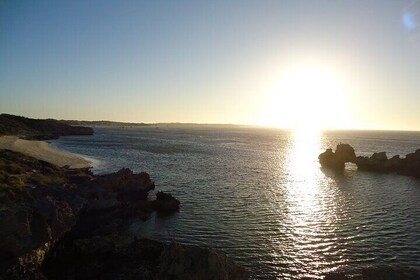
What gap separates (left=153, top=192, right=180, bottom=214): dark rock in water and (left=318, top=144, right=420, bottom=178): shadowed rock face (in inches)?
2565

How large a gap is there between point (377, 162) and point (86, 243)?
3240 inches

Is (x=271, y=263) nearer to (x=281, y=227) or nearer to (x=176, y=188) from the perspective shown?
(x=281, y=227)

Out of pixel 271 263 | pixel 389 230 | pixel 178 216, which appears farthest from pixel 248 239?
pixel 389 230

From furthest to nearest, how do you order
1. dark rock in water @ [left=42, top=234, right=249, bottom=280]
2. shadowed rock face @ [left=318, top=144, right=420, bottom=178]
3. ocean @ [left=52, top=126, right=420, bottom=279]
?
1. shadowed rock face @ [left=318, top=144, right=420, bottom=178]
2. ocean @ [left=52, top=126, right=420, bottom=279]
3. dark rock in water @ [left=42, top=234, right=249, bottom=280]

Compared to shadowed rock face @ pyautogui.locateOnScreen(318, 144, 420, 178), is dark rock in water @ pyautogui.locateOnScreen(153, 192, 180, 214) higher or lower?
lower

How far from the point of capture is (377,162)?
292 ft

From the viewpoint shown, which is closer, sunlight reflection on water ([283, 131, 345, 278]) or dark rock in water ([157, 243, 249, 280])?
dark rock in water ([157, 243, 249, 280])

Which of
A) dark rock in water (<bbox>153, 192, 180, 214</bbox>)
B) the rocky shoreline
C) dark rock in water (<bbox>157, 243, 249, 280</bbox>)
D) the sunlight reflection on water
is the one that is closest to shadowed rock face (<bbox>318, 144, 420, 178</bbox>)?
the sunlight reflection on water

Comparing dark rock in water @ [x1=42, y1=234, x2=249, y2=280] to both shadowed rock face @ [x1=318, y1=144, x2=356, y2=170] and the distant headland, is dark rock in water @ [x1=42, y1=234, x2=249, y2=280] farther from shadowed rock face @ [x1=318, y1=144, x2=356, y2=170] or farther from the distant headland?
shadowed rock face @ [x1=318, y1=144, x2=356, y2=170]

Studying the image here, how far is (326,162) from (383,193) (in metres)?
43.7

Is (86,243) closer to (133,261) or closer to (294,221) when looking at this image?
(133,261)

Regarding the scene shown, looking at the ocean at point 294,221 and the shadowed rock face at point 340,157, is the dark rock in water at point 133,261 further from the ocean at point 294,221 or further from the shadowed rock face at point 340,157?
the shadowed rock face at point 340,157

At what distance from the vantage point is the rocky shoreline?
19.0 meters

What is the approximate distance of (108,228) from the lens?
115 feet
